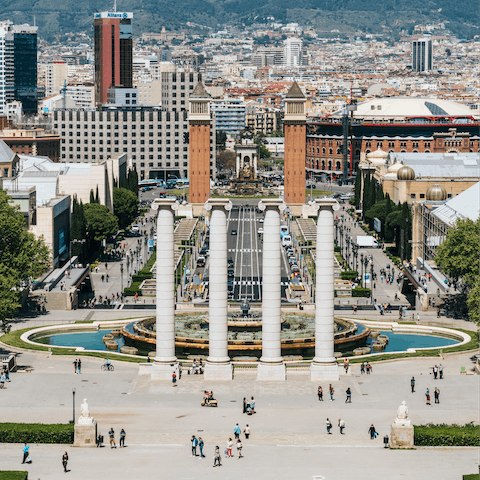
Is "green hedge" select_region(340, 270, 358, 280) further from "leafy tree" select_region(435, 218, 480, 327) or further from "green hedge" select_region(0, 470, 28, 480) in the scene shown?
"green hedge" select_region(0, 470, 28, 480)

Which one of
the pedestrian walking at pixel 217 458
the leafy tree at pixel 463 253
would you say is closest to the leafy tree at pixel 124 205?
the leafy tree at pixel 463 253

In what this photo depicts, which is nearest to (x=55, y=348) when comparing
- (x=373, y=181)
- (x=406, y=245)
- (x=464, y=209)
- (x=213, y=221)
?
(x=213, y=221)

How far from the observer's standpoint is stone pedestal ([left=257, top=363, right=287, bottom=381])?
7650cm

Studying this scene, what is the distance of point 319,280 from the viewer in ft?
248

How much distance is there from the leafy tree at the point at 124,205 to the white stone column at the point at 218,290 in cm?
10562

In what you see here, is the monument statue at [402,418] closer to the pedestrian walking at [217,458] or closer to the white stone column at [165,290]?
the pedestrian walking at [217,458]

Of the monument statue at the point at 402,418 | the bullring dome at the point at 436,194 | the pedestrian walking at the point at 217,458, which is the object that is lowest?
the pedestrian walking at the point at 217,458

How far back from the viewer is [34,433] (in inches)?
2482

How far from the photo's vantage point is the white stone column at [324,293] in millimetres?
74688

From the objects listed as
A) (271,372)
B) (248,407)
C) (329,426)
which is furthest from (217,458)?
(271,372)

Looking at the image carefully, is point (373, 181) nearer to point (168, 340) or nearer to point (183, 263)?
point (183, 263)

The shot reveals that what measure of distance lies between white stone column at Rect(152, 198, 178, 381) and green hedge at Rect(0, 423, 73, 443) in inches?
543

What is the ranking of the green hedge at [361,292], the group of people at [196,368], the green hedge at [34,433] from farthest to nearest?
the green hedge at [361,292], the group of people at [196,368], the green hedge at [34,433]

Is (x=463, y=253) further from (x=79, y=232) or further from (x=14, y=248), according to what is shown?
(x=79, y=232)
